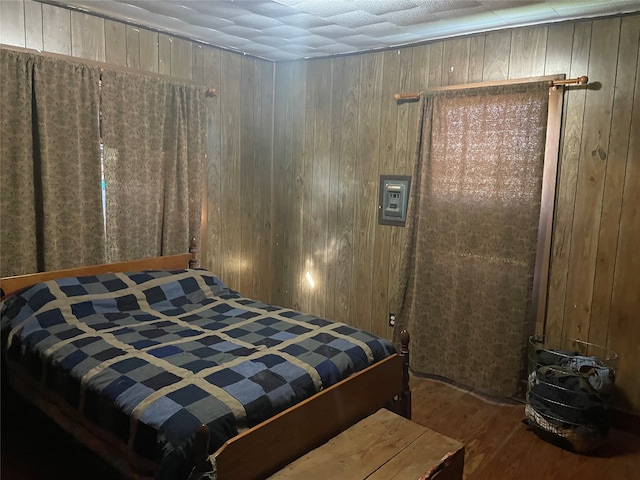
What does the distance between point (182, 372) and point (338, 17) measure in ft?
7.33

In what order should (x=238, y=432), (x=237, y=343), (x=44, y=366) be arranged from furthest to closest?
(x=237, y=343) → (x=44, y=366) → (x=238, y=432)

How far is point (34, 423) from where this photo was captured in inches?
105

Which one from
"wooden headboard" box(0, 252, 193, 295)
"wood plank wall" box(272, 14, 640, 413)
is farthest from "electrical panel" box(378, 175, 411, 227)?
"wooden headboard" box(0, 252, 193, 295)

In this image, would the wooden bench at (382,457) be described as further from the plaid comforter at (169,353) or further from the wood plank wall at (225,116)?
the wood plank wall at (225,116)

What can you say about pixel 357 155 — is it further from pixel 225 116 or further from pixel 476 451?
pixel 476 451

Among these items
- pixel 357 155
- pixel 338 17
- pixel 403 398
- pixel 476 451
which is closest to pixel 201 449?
pixel 403 398

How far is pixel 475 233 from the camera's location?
3.27m

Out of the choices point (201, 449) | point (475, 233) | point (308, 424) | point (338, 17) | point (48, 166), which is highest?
point (338, 17)

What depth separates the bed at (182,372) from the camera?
173 centimetres

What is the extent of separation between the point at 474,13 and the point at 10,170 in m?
2.79

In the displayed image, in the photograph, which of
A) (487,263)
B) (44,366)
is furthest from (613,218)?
(44,366)

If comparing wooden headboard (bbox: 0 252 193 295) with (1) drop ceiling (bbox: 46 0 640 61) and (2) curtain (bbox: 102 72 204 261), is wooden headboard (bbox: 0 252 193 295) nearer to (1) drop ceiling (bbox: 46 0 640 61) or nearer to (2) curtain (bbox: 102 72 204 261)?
(2) curtain (bbox: 102 72 204 261)

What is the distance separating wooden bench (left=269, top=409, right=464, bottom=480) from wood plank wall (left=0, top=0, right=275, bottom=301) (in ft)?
7.31

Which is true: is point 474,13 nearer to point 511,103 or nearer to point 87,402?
point 511,103
